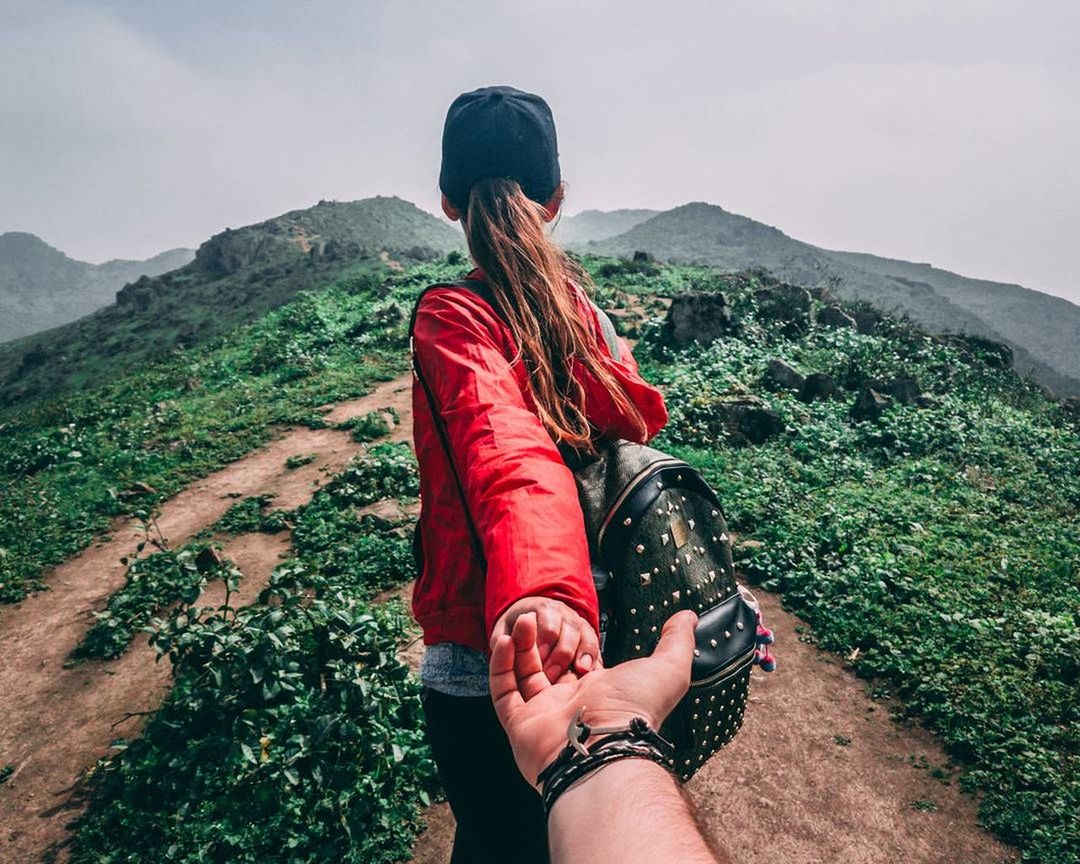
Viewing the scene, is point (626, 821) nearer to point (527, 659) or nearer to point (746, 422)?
point (527, 659)

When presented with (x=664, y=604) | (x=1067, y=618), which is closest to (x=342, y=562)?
(x=664, y=604)

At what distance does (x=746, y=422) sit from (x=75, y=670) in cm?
870

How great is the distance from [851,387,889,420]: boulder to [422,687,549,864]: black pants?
1003cm

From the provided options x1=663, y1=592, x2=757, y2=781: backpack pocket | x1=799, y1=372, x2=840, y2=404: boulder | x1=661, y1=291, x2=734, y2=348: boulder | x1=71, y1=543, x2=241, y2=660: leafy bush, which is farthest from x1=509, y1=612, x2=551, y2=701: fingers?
x1=661, y1=291, x2=734, y2=348: boulder

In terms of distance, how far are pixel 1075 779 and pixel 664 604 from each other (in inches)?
165

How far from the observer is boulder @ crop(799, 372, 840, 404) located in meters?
10.7

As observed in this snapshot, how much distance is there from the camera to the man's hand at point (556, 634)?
95cm

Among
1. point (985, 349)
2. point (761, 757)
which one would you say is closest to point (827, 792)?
point (761, 757)

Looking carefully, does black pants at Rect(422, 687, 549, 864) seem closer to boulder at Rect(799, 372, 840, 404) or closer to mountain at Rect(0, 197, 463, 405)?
boulder at Rect(799, 372, 840, 404)

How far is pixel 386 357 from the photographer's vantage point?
48.9ft

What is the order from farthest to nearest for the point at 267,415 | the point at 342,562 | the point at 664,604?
the point at 267,415 < the point at 342,562 < the point at 664,604

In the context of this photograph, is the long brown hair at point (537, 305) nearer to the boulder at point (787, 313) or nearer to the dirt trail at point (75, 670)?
the dirt trail at point (75, 670)

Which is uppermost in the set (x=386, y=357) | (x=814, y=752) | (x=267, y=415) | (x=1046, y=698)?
(x=386, y=357)

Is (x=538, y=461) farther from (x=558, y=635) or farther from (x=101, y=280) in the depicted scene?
(x=101, y=280)
